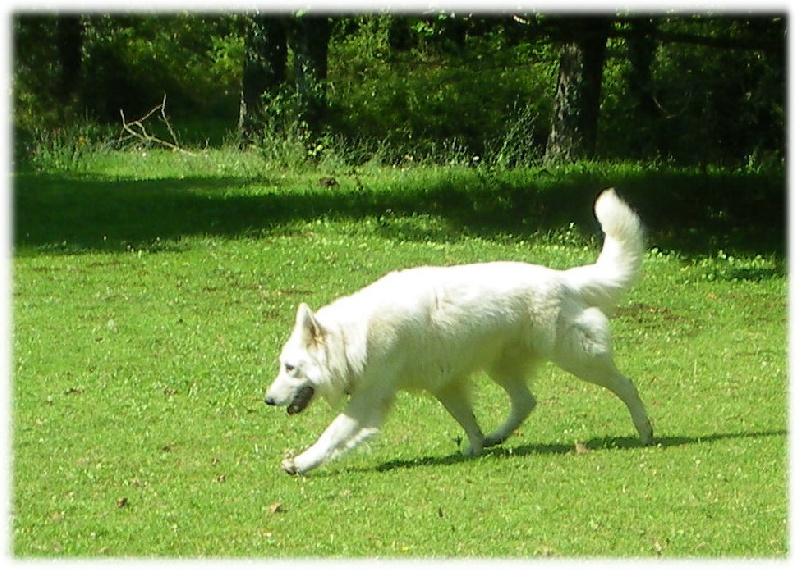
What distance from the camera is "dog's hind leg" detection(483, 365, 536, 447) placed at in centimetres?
938

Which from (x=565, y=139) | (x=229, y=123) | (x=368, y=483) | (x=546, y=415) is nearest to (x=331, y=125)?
(x=565, y=139)

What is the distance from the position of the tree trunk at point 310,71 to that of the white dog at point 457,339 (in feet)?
57.2

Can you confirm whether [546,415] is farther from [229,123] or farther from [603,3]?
[229,123]

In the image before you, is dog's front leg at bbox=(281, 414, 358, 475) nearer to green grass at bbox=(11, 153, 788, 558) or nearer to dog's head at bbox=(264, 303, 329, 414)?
green grass at bbox=(11, 153, 788, 558)

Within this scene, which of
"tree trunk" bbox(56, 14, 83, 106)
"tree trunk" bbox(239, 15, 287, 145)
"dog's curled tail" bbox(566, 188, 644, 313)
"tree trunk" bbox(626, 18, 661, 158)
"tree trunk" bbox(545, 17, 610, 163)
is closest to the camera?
"dog's curled tail" bbox(566, 188, 644, 313)

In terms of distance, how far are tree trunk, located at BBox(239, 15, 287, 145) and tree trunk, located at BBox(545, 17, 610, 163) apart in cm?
594

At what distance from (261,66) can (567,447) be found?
19.9 meters

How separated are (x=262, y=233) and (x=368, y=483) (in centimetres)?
993

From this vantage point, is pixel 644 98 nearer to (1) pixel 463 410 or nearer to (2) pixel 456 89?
(2) pixel 456 89

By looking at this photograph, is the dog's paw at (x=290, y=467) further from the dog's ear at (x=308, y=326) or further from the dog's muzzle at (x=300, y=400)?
the dog's ear at (x=308, y=326)

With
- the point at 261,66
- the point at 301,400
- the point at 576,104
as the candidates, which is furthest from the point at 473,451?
the point at 261,66

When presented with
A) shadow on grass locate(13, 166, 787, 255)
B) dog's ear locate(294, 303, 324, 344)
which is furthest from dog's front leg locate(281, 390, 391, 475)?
shadow on grass locate(13, 166, 787, 255)

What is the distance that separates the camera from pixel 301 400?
8.70m

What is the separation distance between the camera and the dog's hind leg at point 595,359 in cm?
911
